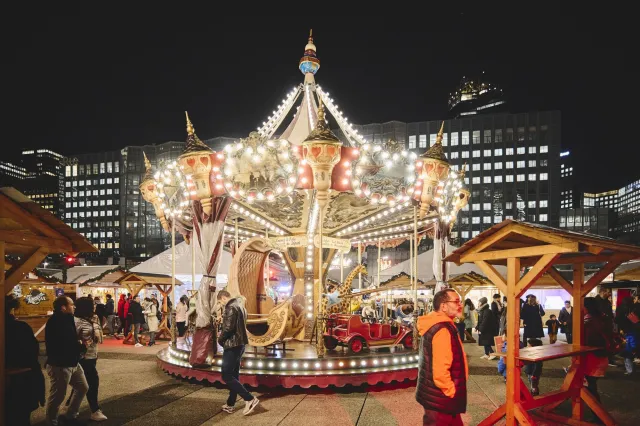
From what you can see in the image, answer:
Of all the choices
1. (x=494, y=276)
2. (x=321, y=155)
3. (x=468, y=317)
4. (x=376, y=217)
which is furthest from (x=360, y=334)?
(x=468, y=317)

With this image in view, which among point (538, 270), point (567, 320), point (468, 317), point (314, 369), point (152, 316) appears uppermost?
point (538, 270)

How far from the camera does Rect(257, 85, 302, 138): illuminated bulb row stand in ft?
43.5

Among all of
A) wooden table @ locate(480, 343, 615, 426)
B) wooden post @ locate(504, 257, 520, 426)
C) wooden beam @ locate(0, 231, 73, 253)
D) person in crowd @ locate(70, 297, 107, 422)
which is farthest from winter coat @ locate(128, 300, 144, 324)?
wooden post @ locate(504, 257, 520, 426)

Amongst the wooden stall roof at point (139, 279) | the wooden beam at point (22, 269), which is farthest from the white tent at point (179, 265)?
the wooden beam at point (22, 269)

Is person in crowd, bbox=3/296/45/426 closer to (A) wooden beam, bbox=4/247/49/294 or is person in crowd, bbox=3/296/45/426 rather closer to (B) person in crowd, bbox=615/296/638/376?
(A) wooden beam, bbox=4/247/49/294

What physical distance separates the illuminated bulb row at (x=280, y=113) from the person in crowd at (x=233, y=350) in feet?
22.2

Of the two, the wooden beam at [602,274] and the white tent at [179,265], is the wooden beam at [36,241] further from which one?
the white tent at [179,265]

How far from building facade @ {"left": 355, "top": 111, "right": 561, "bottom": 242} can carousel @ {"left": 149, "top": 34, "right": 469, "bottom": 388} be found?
67.1m

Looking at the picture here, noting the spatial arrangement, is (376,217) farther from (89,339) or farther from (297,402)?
(89,339)

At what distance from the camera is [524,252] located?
568cm

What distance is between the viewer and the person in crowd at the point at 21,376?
4.93 meters

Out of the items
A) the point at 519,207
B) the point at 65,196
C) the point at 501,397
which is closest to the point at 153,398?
the point at 501,397

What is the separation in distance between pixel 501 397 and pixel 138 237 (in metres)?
95.5

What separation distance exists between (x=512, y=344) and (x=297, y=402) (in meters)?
3.77
